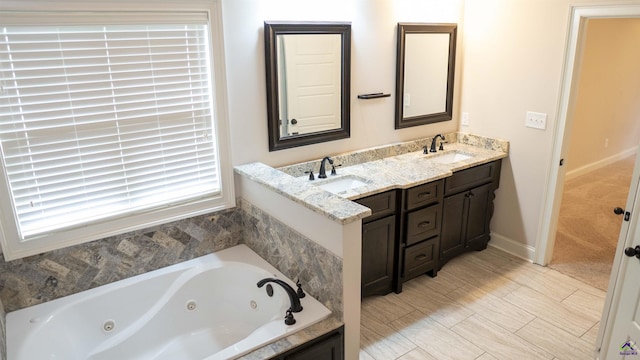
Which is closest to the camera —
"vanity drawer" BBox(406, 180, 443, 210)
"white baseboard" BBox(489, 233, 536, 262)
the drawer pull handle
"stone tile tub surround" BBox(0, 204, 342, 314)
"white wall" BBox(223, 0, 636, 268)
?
"stone tile tub surround" BBox(0, 204, 342, 314)

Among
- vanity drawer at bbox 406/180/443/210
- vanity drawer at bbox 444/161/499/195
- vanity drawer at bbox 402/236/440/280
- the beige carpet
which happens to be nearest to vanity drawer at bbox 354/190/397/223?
vanity drawer at bbox 406/180/443/210

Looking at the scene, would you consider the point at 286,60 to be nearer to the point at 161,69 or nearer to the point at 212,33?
the point at 212,33

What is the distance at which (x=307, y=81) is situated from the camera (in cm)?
322

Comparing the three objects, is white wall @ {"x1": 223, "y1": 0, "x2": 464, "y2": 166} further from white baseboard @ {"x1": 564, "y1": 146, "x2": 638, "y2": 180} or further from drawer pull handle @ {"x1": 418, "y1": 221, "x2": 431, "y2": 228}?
white baseboard @ {"x1": 564, "y1": 146, "x2": 638, "y2": 180}

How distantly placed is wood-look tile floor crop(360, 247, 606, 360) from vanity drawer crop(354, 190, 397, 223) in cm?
67

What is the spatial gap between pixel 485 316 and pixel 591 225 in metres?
2.11

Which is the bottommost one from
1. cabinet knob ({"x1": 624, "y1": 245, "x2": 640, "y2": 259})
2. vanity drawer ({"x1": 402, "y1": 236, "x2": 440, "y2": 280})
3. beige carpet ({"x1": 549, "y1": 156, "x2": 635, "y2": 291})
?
beige carpet ({"x1": 549, "y1": 156, "x2": 635, "y2": 291})

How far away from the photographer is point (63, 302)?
2.52 meters

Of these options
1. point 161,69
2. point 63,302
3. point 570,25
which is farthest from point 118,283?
point 570,25

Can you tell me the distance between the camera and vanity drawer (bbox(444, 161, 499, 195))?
3.51m

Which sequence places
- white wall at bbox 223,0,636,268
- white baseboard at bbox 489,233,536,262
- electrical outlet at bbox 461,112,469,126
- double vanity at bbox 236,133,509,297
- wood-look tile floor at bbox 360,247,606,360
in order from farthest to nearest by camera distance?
electrical outlet at bbox 461,112,469,126, white baseboard at bbox 489,233,536,262, double vanity at bbox 236,133,509,297, white wall at bbox 223,0,636,268, wood-look tile floor at bbox 360,247,606,360

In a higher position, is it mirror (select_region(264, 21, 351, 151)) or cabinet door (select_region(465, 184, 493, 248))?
mirror (select_region(264, 21, 351, 151))

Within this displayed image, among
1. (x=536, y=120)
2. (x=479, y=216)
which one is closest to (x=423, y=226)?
(x=479, y=216)

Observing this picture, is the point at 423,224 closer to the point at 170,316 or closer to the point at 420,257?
the point at 420,257
